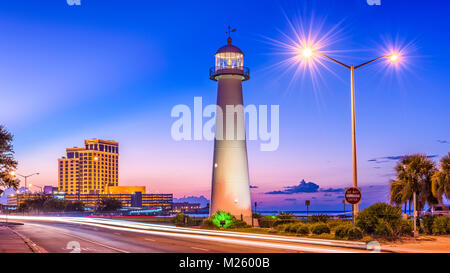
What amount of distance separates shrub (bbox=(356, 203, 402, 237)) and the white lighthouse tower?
720 inches

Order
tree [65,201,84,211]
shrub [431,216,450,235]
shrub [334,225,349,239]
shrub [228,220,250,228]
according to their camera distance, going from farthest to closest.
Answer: tree [65,201,84,211], shrub [228,220,250,228], shrub [431,216,450,235], shrub [334,225,349,239]

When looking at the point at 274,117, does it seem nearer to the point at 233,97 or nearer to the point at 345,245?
the point at 233,97

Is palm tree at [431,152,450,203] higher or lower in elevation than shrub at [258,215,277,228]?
higher

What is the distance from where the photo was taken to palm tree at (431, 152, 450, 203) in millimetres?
35938

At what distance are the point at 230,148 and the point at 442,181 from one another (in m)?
17.8

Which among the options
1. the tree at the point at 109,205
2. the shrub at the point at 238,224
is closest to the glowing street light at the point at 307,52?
the shrub at the point at 238,224

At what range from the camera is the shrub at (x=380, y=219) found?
86.2 ft

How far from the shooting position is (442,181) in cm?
3656

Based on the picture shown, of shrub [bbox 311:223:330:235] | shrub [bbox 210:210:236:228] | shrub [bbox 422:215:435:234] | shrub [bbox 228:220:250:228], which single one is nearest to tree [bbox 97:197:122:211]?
shrub [bbox 210:210:236:228]

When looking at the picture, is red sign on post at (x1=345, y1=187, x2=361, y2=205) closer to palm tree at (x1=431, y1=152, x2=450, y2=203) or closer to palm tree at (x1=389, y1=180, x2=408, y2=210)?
palm tree at (x1=431, y1=152, x2=450, y2=203)

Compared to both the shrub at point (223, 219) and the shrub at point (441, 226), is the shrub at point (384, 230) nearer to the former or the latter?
the shrub at point (441, 226)

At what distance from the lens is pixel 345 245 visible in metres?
23.3
